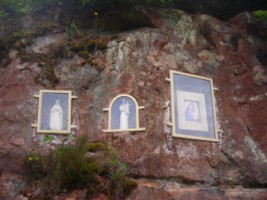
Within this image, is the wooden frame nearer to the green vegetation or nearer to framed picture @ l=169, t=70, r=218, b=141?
the green vegetation

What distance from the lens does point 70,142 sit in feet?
19.2

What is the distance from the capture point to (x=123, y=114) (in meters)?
5.95

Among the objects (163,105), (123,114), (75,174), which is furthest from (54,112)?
(163,105)

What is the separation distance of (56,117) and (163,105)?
71.1 inches

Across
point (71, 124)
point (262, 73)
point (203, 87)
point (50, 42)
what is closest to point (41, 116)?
point (71, 124)

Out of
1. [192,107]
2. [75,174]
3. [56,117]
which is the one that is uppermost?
[192,107]

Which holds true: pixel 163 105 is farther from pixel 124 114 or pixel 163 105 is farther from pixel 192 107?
pixel 124 114

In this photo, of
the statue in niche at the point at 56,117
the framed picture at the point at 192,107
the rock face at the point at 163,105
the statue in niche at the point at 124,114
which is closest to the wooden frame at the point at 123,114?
the statue in niche at the point at 124,114

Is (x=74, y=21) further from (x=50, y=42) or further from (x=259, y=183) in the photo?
(x=259, y=183)

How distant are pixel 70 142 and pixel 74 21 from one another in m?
2.72

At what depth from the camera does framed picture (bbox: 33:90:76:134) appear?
588cm

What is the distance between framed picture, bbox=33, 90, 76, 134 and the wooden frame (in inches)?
25.6

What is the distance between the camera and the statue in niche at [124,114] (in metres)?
5.88

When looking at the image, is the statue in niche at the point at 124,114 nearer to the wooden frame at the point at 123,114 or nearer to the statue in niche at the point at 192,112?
the wooden frame at the point at 123,114
